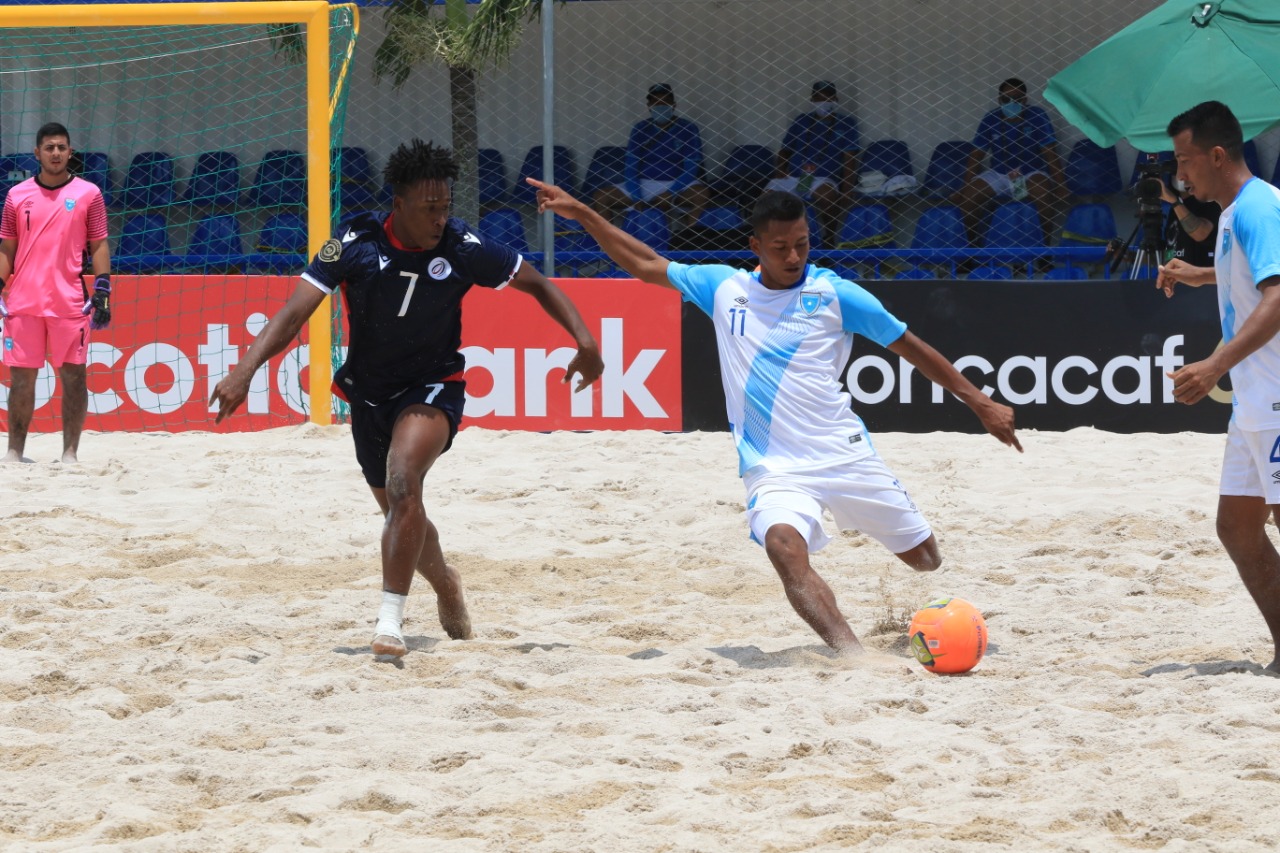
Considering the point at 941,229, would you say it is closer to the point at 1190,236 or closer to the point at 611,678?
the point at 1190,236

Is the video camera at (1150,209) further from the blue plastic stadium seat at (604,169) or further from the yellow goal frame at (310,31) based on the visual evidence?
the yellow goal frame at (310,31)

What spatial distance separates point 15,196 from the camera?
914 cm

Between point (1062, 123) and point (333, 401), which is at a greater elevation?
point (1062, 123)

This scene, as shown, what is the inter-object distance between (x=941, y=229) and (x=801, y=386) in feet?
21.6

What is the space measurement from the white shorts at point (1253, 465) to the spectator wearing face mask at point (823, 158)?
275 inches

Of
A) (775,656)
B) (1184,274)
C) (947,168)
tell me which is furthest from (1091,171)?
(775,656)

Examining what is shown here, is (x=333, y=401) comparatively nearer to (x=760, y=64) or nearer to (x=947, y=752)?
(x=760, y=64)

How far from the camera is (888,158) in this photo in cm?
1178

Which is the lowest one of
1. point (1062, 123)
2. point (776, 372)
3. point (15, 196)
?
point (776, 372)

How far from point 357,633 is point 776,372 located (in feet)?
5.45

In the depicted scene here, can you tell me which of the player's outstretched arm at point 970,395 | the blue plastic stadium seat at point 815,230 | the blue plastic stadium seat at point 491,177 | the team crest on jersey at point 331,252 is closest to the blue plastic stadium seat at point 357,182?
the blue plastic stadium seat at point 491,177

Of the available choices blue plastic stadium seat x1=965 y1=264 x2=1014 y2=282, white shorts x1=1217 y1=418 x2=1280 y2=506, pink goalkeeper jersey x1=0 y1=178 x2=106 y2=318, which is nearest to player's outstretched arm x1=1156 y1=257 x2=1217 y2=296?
white shorts x1=1217 y1=418 x2=1280 y2=506

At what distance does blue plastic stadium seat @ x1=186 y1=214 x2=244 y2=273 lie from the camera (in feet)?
35.4

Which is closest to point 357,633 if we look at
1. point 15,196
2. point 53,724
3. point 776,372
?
point 53,724
